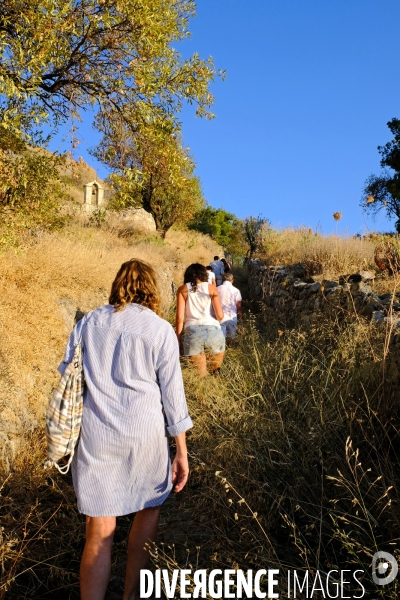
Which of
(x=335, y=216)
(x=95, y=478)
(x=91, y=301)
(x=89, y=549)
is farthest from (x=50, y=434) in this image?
(x=335, y=216)

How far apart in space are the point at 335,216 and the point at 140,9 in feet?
16.3

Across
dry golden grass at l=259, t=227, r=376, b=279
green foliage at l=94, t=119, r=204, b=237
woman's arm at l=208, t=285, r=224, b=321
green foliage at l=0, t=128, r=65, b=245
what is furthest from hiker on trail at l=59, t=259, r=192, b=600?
dry golden grass at l=259, t=227, r=376, b=279

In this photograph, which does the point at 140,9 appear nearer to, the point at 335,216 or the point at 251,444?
the point at 335,216

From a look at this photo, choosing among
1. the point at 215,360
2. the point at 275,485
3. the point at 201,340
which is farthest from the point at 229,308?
the point at 275,485

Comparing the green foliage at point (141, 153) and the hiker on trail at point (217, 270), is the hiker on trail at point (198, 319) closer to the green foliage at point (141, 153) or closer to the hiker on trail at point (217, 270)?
the green foliage at point (141, 153)

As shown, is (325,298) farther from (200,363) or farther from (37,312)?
(37,312)

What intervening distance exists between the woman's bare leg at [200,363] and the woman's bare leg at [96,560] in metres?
3.72

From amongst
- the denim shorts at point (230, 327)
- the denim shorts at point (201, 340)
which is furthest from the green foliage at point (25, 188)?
the denim shorts at point (230, 327)

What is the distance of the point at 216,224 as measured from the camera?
1585 inches

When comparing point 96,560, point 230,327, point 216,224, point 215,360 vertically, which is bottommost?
point 96,560

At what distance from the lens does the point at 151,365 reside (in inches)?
110

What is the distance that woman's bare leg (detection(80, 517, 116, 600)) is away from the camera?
2633mm

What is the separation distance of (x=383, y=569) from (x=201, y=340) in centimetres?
421

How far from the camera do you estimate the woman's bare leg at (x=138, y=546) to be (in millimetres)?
2789
